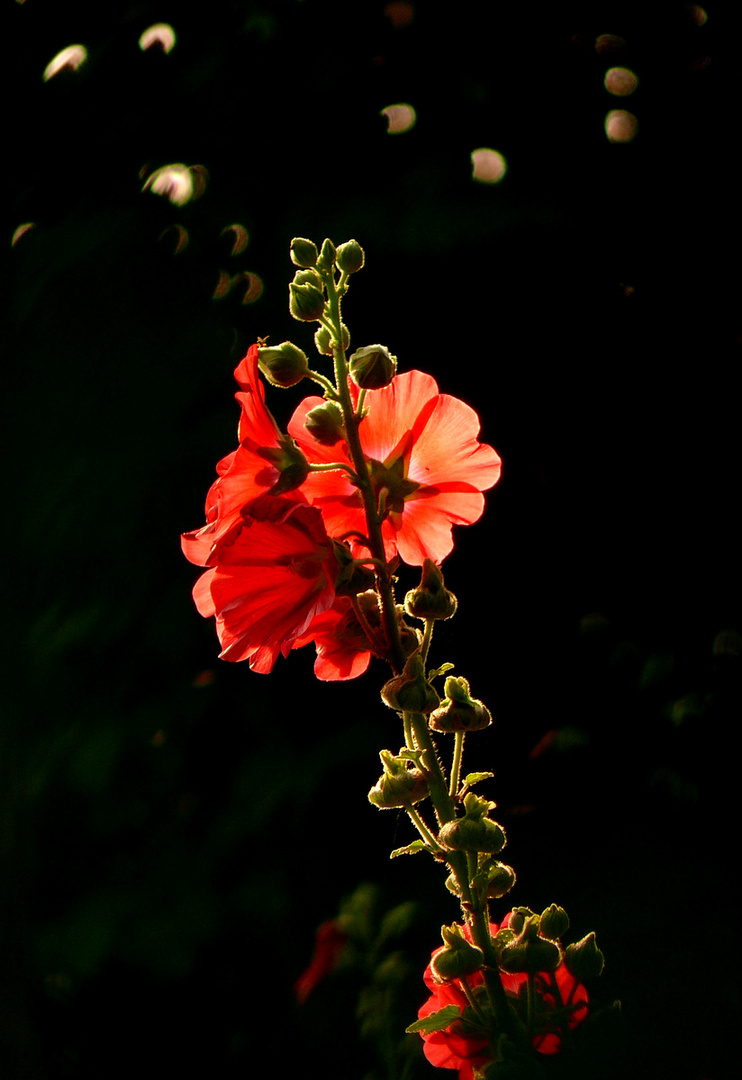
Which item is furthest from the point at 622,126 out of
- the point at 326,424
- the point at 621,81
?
the point at 326,424

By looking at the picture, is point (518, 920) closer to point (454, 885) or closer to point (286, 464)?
point (454, 885)

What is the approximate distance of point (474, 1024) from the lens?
1.69ft

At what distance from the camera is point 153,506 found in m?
1.41

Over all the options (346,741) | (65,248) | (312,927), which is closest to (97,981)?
(312,927)

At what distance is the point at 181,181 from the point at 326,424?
983mm

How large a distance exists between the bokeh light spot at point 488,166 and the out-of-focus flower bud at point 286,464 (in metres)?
0.79

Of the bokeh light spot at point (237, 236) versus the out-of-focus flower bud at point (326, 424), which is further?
the bokeh light spot at point (237, 236)

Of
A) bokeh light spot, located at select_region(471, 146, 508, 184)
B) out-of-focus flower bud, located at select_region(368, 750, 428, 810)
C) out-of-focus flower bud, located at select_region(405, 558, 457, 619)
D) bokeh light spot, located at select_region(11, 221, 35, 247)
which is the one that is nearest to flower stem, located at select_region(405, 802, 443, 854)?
out-of-focus flower bud, located at select_region(368, 750, 428, 810)

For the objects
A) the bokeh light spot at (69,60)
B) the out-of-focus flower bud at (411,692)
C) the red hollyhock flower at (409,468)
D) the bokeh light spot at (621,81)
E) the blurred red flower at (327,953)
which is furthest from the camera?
the bokeh light spot at (69,60)

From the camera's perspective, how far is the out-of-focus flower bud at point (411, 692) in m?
0.48

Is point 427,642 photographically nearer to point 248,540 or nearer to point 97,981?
point 248,540

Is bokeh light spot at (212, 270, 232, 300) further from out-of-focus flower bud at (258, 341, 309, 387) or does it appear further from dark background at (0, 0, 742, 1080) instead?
out-of-focus flower bud at (258, 341, 309, 387)

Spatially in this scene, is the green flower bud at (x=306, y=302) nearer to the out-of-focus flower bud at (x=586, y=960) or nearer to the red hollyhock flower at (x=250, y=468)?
the red hollyhock flower at (x=250, y=468)

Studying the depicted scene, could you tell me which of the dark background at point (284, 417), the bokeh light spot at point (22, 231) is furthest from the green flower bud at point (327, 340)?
the bokeh light spot at point (22, 231)
